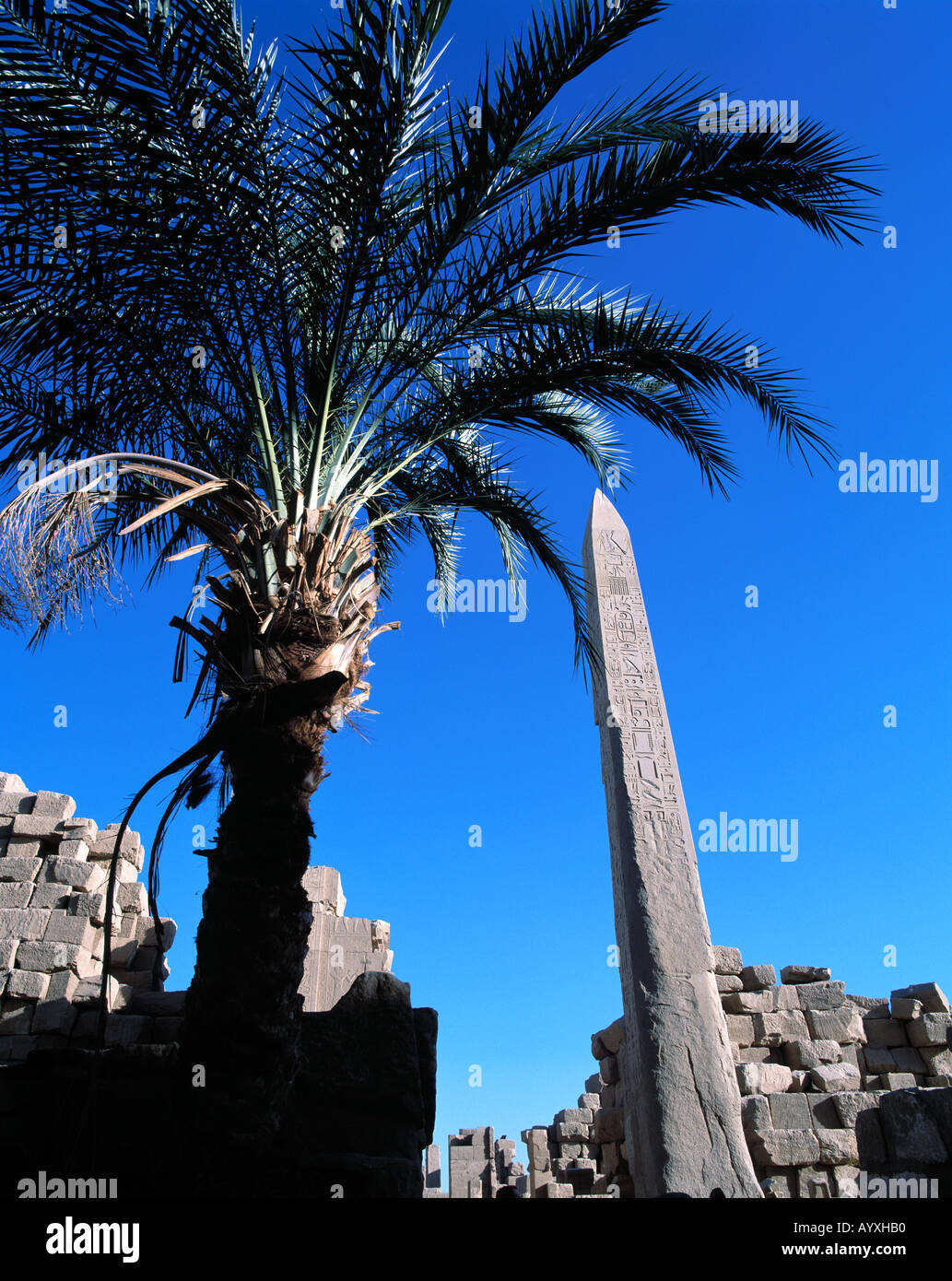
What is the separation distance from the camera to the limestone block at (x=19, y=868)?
703 cm

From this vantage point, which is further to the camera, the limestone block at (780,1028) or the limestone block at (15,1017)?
the limestone block at (780,1028)

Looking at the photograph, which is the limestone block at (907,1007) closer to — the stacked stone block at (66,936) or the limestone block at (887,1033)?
the limestone block at (887,1033)

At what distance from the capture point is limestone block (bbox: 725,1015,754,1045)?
7789mm

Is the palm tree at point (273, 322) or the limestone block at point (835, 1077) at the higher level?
the palm tree at point (273, 322)

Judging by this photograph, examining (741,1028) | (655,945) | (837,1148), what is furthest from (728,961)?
(655,945)

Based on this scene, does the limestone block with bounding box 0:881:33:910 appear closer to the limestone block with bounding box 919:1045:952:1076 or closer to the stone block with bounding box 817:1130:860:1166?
the stone block with bounding box 817:1130:860:1166

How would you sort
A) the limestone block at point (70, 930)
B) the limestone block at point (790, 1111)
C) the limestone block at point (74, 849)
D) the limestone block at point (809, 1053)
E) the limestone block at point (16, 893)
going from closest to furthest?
the limestone block at point (70, 930)
the limestone block at point (790, 1111)
the limestone block at point (16, 893)
the limestone block at point (74, 849)
the limestone block at point (809, 1053)

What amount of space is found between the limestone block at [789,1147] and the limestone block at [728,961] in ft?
5.55

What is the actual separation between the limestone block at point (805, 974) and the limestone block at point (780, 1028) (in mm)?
431

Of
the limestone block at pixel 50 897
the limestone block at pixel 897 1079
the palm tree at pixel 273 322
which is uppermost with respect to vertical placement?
the palm tree at pixel 273 322

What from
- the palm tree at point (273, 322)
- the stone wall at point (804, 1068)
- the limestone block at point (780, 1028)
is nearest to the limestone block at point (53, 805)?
the palm tree at point (273, 322)

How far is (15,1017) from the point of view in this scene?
6.10 metres

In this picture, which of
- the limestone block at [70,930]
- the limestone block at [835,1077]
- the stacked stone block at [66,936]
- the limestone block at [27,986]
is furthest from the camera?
the limestone block at [835,1077]

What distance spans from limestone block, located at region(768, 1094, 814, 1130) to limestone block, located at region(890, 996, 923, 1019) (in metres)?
1.77
